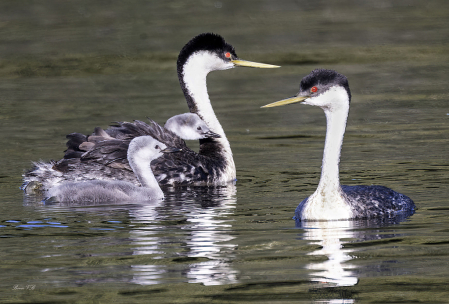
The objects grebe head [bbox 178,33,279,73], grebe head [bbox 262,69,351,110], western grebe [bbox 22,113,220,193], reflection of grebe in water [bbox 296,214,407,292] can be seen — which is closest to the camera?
reflection of grebe in water [bbox 296,214,407,292]

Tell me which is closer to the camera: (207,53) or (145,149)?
(145,149)

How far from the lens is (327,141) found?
7.62 m

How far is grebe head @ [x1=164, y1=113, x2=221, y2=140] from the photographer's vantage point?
10.4 metres

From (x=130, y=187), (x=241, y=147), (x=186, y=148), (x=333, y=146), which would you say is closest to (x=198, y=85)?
(x=186, y=148)

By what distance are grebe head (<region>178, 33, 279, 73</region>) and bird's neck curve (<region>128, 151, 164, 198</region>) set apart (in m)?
2.18

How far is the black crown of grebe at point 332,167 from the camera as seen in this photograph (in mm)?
7434

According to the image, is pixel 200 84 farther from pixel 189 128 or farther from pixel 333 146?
pixel 333 146

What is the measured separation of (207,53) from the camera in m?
11.1

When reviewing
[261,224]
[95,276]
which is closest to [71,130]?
[261,224]

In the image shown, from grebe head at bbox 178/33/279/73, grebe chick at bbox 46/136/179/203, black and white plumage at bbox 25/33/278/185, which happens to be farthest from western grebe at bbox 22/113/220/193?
grebe head at bbox 178/33/279/73

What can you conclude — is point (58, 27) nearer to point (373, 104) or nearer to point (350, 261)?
point (373, 104)

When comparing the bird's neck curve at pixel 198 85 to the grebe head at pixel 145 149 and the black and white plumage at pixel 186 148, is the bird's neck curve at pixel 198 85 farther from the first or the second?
the grebe head at pixel 145 149

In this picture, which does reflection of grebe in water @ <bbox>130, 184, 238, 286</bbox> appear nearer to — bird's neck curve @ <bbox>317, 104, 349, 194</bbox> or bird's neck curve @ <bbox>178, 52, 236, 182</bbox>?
bird's neck curve @ <bbox>317, 104, 349, 194</bbox>

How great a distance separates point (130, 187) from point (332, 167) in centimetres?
234
